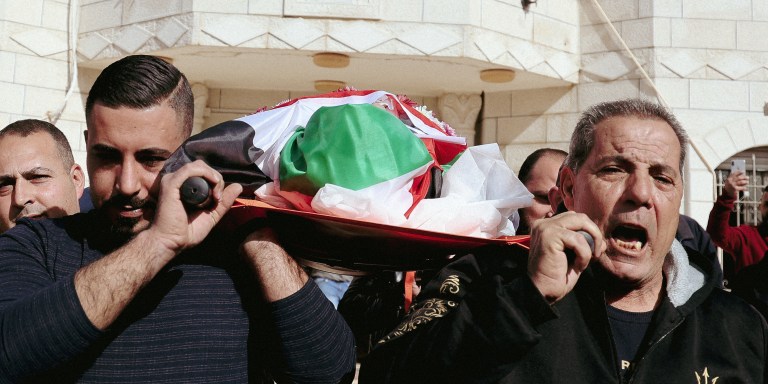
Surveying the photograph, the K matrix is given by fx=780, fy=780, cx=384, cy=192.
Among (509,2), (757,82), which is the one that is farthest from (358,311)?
(757,82)

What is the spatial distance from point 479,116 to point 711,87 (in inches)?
97.8

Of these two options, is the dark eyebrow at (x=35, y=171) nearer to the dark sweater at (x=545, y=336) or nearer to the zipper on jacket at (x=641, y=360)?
the dark sweater at (x=545, y=336)

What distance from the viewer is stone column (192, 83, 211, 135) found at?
8711mm

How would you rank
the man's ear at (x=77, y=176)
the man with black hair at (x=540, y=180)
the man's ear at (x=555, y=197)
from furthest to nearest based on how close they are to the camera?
the man with black hair at (x=540, y=180) → the man's ear at (x=77, y=176) → the man's ear at (x=555, y=197)

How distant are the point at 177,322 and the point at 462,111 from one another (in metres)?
7.17

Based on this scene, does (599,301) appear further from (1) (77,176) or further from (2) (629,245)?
(1) (77,176)

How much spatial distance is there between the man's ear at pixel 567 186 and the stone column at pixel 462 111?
21.7ft

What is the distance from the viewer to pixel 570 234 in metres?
1.63

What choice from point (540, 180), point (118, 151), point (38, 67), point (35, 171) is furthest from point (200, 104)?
point (118, 151)

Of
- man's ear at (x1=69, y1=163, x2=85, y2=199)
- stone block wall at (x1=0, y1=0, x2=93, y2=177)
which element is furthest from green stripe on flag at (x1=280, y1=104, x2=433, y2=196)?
stone block wall at (x1=0, y1=0, x2=93, y2=177)

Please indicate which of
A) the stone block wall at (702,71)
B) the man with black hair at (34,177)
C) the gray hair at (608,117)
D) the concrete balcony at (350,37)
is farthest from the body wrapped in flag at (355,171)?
the stone block wall at (702,71)

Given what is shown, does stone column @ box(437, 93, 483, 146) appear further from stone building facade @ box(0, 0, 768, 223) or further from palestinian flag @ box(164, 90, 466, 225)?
palestinian flag @ box(164, 90, 466, 225)

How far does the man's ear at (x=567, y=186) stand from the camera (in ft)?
7.06

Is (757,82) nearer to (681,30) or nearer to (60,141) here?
(681,30)
